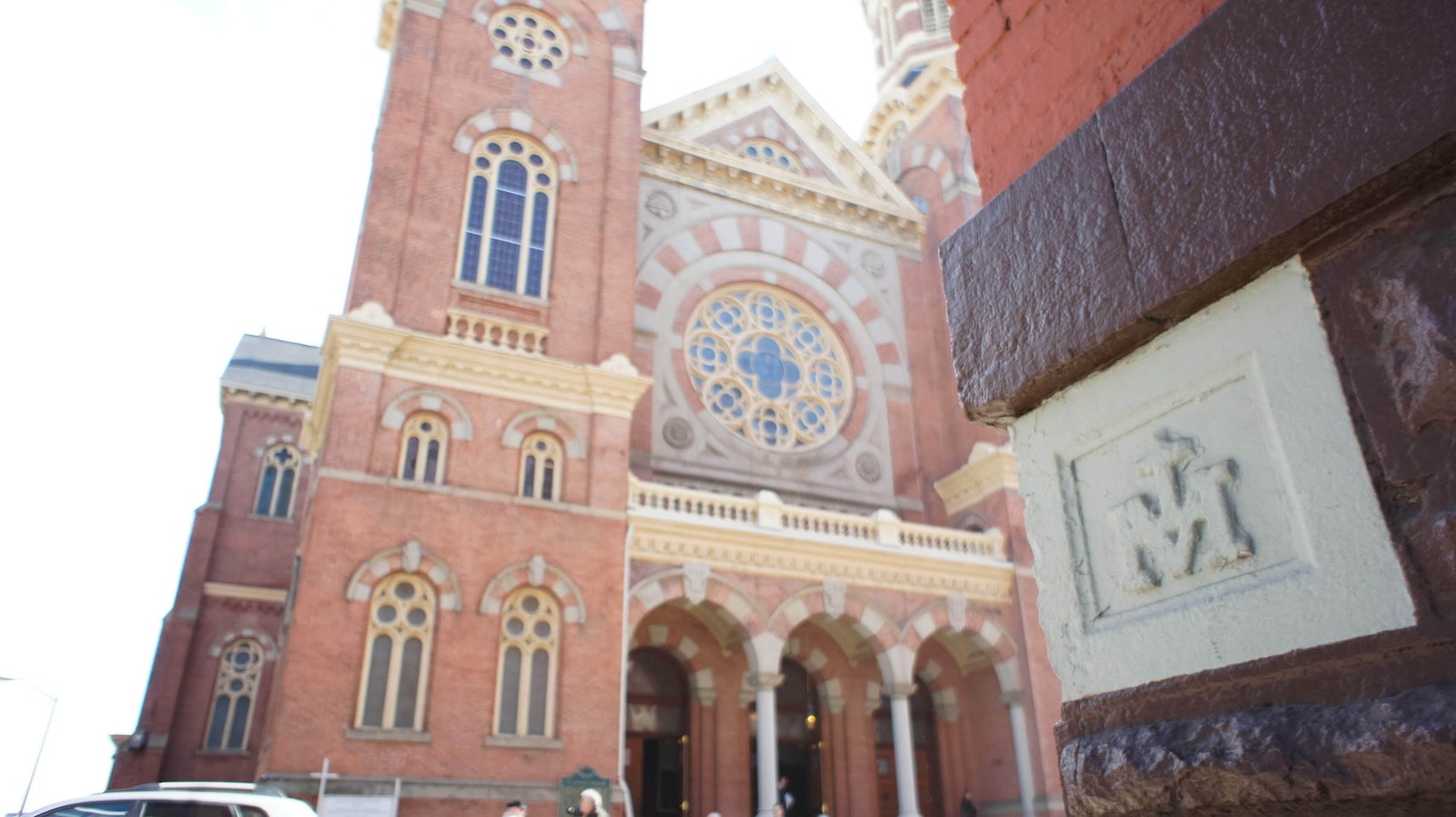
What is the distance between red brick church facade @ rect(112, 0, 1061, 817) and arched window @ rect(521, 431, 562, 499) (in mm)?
64

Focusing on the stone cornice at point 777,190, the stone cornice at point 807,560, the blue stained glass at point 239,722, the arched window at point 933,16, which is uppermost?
the arched window at point 933,16

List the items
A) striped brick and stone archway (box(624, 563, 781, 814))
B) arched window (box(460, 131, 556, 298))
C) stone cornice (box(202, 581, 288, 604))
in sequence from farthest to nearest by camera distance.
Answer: stone cornice (box(202, 581, 288, 604)) < arched window (box(460, 131, 556, 298)) < striped brick and stone archway (box(624, 563, 781, 814))

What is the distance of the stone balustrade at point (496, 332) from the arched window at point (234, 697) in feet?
41.8

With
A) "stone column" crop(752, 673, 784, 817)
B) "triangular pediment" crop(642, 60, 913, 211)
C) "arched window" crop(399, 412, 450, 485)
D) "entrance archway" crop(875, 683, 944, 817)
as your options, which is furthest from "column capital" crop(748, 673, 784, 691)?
"triangular pediment" crop(642, 60, 913, 211)

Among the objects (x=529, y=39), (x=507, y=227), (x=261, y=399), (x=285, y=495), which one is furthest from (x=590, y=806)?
(x=261, y=399)

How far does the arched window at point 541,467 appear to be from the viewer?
642 inches

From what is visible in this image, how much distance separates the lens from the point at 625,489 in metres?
16.8

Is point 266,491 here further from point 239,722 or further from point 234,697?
point 239,722

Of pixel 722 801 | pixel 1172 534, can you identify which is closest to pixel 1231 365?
pixel 1172 534

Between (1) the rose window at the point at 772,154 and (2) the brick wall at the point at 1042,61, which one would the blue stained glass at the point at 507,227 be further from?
(2) the brick wall at the point at 1042,61

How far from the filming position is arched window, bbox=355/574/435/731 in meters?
14.1

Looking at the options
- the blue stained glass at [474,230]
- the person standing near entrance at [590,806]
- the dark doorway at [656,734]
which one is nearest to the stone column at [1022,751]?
the dark doorway at [656,734]

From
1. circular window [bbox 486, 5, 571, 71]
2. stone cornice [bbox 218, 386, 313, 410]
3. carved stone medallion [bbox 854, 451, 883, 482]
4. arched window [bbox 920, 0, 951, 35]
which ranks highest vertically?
arched window [bbox 920, 0, 951, 35]

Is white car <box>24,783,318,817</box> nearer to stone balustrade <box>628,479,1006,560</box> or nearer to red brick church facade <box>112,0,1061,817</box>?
red brick church facade <box>112,0,1061,817</box>
